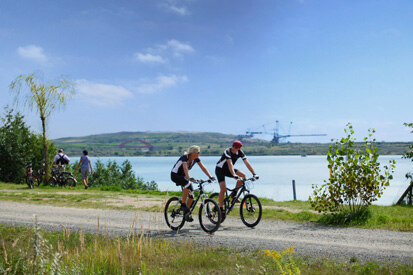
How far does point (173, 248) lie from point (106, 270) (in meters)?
1.55

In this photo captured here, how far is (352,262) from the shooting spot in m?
5.83

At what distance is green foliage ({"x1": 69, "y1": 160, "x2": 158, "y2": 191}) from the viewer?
30.6 metres

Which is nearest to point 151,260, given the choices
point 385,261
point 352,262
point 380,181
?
point 352,262

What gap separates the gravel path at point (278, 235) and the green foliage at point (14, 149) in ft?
52.3

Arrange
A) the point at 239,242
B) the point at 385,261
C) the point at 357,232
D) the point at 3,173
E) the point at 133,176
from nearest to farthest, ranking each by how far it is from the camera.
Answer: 1. the point at 385,261
2. the point at 239,242
3. the point at 357,232
4. the point at 3,173
5. the point at 133,176

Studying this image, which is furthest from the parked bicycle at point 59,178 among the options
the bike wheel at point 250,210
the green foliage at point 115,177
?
the bike wheel at point 250,210

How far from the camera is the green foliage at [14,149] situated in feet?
83.6

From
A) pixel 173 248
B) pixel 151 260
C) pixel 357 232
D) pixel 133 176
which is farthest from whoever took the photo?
pixel 133 176

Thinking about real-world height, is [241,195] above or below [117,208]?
above

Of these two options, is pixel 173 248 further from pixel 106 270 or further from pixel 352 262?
pixel 352 262

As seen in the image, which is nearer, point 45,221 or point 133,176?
point 45,221

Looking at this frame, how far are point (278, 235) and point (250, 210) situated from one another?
4.00ft

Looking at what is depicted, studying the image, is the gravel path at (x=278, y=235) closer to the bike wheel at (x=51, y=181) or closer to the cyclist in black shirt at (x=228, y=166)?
the cyclist in black shirt at (x=228, y=166)

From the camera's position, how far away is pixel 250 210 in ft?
30.1
